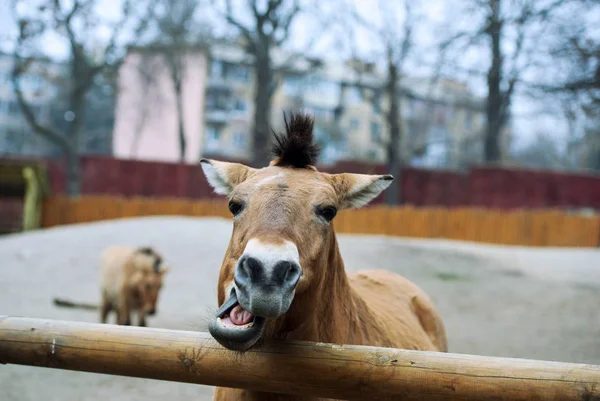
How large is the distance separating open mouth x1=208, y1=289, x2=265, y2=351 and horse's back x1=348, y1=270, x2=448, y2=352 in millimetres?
1528

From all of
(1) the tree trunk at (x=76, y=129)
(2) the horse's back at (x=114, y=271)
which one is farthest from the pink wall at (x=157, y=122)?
(2) the horse's back at (x=114, y=271)

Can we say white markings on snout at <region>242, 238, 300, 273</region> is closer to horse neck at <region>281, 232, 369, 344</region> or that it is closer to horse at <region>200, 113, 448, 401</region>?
horse at <region>200, 113, 448, 401</region>

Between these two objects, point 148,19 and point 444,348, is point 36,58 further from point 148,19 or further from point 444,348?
point 444,348

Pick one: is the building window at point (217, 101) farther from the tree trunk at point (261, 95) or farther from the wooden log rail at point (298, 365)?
the wooden log rail at point (298, 365)

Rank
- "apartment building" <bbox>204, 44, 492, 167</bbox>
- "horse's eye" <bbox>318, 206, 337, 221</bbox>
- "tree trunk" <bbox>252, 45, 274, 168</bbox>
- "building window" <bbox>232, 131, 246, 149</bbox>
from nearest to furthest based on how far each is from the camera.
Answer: "horse's eye" <bbox>318, 206, 337, 221</bbox>, "tree trunk" <bbox>252, 45, 274, 168</bbox>, "apartment building" <bbox>204, 44, 492, 167</bbox>, "building window" <bbox>232, 131, 246, 149</bbox>

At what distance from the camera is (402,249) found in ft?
47.7

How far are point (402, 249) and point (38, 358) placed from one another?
1240 cm

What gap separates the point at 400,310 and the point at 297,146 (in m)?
1.93

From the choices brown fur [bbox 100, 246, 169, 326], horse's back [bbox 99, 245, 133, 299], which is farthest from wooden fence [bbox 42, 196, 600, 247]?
brown fur [bbox 100, 246, 169, 326]

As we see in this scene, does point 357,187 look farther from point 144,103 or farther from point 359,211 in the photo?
point 144,103

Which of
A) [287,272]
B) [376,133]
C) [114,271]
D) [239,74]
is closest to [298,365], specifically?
[287,272]

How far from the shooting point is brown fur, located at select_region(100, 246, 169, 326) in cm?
898

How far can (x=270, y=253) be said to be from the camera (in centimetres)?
220

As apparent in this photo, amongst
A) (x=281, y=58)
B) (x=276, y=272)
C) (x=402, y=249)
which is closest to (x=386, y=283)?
(x=276, y=272)
